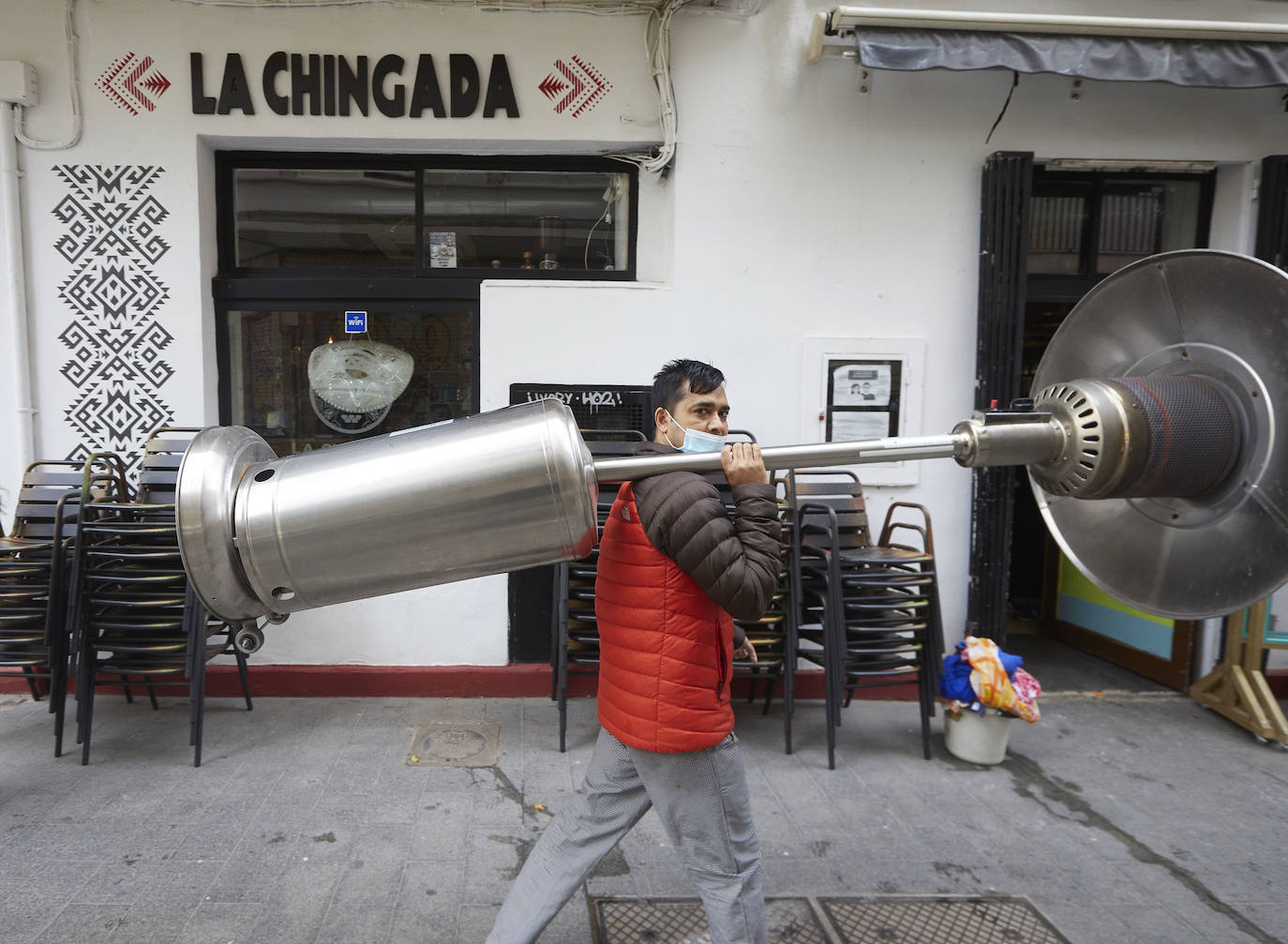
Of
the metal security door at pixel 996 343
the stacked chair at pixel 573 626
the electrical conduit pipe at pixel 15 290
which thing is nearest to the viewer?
the stacked chair at pixel 573 626

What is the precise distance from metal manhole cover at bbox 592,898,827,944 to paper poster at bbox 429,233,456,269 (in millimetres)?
3551

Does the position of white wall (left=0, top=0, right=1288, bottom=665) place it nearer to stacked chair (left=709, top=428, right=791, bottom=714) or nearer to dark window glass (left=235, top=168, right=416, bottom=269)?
dark window glass (left=235, top=168, right=416, bottom=269)

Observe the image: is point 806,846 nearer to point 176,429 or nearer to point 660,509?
point 660,509

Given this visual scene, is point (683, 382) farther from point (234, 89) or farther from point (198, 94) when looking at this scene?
point (198, 94)

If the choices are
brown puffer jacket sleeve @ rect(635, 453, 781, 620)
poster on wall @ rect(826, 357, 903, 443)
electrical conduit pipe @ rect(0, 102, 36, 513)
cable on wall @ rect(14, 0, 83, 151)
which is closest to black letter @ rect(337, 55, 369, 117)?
cable on wall @ rect(14, 0, 83, 151)

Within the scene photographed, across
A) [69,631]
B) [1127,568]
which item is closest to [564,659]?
[69,631]

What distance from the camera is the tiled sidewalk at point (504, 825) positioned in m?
2.65

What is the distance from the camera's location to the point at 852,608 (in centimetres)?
398

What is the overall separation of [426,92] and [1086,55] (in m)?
3.55

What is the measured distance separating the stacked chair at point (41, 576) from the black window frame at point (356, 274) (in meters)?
0.90

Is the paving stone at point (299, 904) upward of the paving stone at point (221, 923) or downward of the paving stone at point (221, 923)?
downward

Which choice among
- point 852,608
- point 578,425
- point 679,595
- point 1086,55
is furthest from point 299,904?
point 1086,55

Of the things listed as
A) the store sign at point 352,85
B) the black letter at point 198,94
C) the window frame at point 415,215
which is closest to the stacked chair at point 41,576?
the window frame at point 415,215

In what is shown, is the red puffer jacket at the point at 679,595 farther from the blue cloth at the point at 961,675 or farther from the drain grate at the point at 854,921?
the blue cloth at the point at 961,675
